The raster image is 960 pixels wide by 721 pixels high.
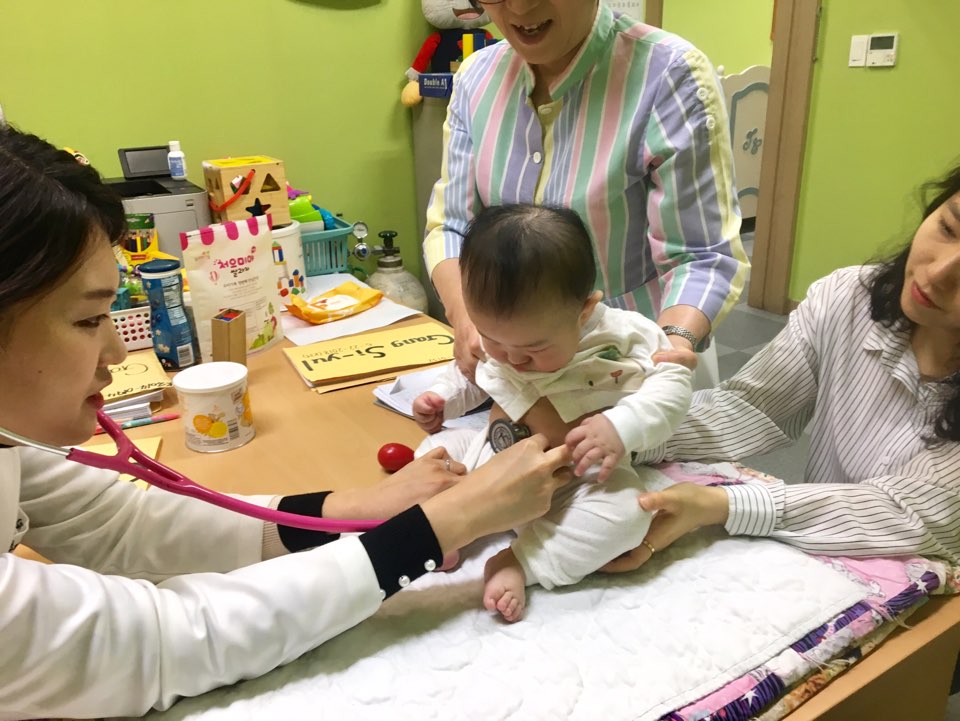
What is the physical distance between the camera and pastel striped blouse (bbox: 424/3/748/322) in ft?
3.90

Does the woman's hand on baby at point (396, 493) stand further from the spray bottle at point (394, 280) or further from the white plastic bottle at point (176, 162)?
the spray bottle at point (394, 280)

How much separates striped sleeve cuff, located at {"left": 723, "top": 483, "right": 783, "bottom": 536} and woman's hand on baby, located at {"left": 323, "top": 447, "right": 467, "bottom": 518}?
38 centimetres

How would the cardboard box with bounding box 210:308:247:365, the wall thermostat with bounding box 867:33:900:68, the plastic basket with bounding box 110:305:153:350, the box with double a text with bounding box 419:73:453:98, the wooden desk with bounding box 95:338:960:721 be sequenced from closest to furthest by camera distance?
the wooden desk with bounding box 95:338:960:721
the cardboard box with bounding box 210:308:247:365
the plastic basket with bounding box 110:305:153:350
the box with double a text with bounding box 419:73:453:98
the wall thermostat with bounding box 867:33:900:68

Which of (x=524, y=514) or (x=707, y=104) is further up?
(x=707, y=104)

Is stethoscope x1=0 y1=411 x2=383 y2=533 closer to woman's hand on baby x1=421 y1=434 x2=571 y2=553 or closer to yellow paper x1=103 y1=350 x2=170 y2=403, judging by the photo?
woman's hand on baby x1=421 y1=434 x2=571 y2=553

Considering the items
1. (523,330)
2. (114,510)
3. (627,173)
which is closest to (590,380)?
(523,330)

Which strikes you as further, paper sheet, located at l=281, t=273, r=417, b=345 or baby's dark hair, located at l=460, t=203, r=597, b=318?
paper sheet, located at l=281, t=273, r=417, b=345

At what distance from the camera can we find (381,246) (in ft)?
9.98

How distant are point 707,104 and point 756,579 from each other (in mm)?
747

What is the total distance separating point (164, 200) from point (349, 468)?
1.19m

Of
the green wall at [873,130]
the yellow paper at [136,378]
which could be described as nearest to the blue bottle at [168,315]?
the yellow paper at [136,378]

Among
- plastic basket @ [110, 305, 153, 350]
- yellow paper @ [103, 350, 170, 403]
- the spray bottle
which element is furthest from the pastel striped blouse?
the spray bottle

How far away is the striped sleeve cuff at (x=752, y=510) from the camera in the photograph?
38.9 inches

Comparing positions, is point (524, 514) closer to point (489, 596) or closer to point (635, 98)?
point (489, 596)
